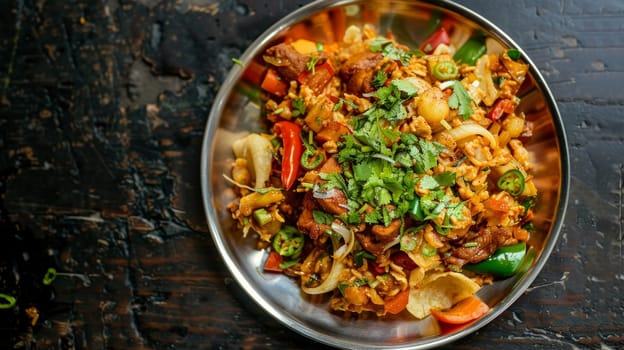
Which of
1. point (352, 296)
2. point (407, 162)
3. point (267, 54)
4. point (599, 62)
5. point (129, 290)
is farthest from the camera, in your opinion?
point (129, 290)

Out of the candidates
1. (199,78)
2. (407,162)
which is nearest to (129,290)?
(199,78)

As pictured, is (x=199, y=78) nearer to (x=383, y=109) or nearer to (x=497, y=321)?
(x=383, y=109)

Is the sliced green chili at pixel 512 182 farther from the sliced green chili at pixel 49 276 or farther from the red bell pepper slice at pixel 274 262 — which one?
the sliced green chili at pixel 49 276

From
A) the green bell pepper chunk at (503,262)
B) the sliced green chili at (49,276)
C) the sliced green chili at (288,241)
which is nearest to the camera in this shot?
the green bell pepper chunk at (503,262)

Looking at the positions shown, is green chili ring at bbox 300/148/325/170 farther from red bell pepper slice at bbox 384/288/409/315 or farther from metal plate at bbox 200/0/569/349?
red bell pepper slice at bbox 384/288/409/315

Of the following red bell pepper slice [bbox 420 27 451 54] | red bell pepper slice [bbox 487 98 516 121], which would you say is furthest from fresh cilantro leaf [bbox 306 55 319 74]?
red bell pepper slice [bbox 487 98 516 121]

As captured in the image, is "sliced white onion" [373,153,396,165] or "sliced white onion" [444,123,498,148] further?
"sliced white onion" [444,123,498,148]

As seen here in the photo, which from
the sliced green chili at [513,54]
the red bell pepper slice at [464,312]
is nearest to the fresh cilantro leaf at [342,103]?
the sliced green chili at [513,54]
